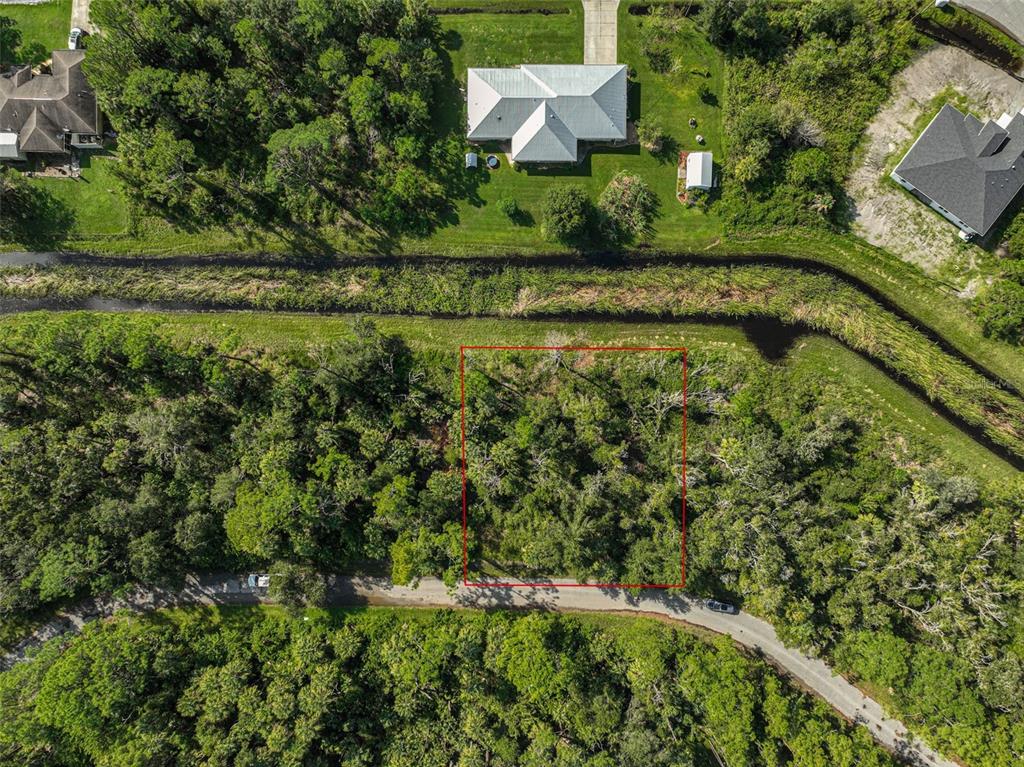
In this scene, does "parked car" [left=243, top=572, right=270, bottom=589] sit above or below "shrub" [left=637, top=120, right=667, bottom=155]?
below

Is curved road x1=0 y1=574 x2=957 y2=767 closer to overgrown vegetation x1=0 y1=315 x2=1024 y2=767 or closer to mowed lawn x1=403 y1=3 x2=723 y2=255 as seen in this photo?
overgrown vegetation x1=0 y1=315 x2=1024 y2=767

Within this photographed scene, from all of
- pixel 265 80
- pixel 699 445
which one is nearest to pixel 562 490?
pixel 699 445

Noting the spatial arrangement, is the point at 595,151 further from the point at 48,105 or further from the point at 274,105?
the point at 48,105

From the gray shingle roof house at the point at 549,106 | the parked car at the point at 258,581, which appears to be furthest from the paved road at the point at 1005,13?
the parked car at the point at 258,581

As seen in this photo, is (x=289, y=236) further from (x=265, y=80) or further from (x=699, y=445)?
(x=699, y=445)

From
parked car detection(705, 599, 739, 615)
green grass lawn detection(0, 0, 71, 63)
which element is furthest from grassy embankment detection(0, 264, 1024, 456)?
parked car detection(705, 599, 739, 615)
